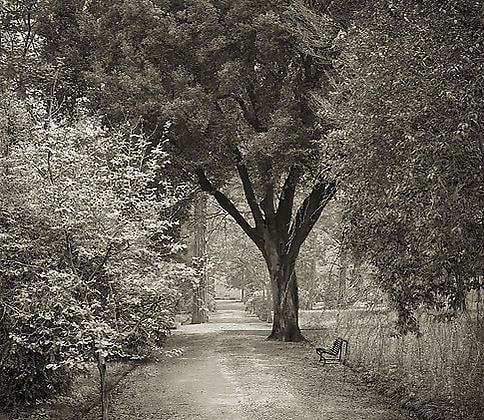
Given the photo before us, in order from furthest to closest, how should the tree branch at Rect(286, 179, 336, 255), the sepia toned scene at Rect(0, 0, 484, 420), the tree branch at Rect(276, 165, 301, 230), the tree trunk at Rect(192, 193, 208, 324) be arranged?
1. the tree trunk at Rect(192, 193, 208, 324)
2. the tree branch at Rect(276, 165, 301, 230)
3. the tree branch at Rect(286, 179, 336, 255)
4. the sepia toned scene at Rect(0, 0, 484, 420)

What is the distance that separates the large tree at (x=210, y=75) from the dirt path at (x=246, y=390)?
457 cm

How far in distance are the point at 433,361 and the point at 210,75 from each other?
10.6 meters

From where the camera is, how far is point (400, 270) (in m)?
9.24

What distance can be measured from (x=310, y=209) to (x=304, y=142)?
359cm

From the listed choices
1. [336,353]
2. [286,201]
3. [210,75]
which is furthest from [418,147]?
[286,201]

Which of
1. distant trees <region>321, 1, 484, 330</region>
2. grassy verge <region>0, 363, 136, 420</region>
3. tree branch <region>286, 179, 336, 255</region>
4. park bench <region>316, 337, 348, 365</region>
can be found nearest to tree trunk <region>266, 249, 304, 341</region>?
tree branch <region>286, 179, 336, 255</region>

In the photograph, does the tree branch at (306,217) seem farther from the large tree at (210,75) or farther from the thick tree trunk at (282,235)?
the large tree at (210,75)

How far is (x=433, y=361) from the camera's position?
12406 mm

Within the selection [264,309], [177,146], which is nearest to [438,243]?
[177,146]

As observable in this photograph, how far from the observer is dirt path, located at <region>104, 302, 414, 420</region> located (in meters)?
11.1

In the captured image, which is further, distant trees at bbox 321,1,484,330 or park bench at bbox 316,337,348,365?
park bench at bbox 316,337,348,365

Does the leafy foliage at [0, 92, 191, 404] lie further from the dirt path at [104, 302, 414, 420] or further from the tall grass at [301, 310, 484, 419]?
the tall grass at [301, 310, 484, 419]

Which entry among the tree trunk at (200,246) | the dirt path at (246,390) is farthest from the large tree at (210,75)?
the tree trunk at (200,246)

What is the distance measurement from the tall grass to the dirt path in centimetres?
57
